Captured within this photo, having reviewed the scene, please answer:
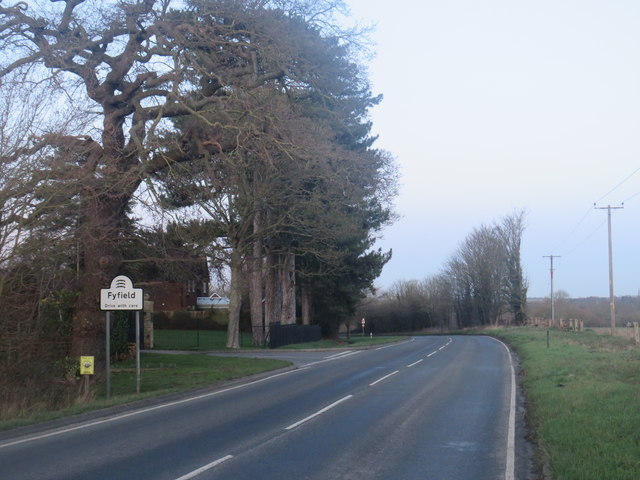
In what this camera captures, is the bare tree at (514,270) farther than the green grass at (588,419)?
Yes

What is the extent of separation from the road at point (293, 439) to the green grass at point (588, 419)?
62 cm

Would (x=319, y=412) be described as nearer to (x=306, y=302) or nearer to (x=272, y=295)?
(x=272, y=295)

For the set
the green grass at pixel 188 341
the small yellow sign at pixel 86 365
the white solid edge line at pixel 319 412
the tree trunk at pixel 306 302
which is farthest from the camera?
the tree trunk at pixel 306 302

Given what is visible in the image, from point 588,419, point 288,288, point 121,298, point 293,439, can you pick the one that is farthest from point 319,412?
point 288,288

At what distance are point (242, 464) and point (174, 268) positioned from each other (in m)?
16.2

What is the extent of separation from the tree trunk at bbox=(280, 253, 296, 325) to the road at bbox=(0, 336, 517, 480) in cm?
2428

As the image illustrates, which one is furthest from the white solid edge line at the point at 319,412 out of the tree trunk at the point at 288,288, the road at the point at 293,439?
the tree trunk at the point at 288,288

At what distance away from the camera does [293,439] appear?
10766 millimetres

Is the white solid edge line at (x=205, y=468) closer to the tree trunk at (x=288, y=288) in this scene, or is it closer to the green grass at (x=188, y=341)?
the green grass at (x=188, y=341)

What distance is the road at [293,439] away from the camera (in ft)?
28.4

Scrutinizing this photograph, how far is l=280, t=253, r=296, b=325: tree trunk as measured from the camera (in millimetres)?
42500

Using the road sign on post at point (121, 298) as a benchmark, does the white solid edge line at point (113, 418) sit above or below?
below

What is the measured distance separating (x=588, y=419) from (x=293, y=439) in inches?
183

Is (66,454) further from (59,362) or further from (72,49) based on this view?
(72,49)
